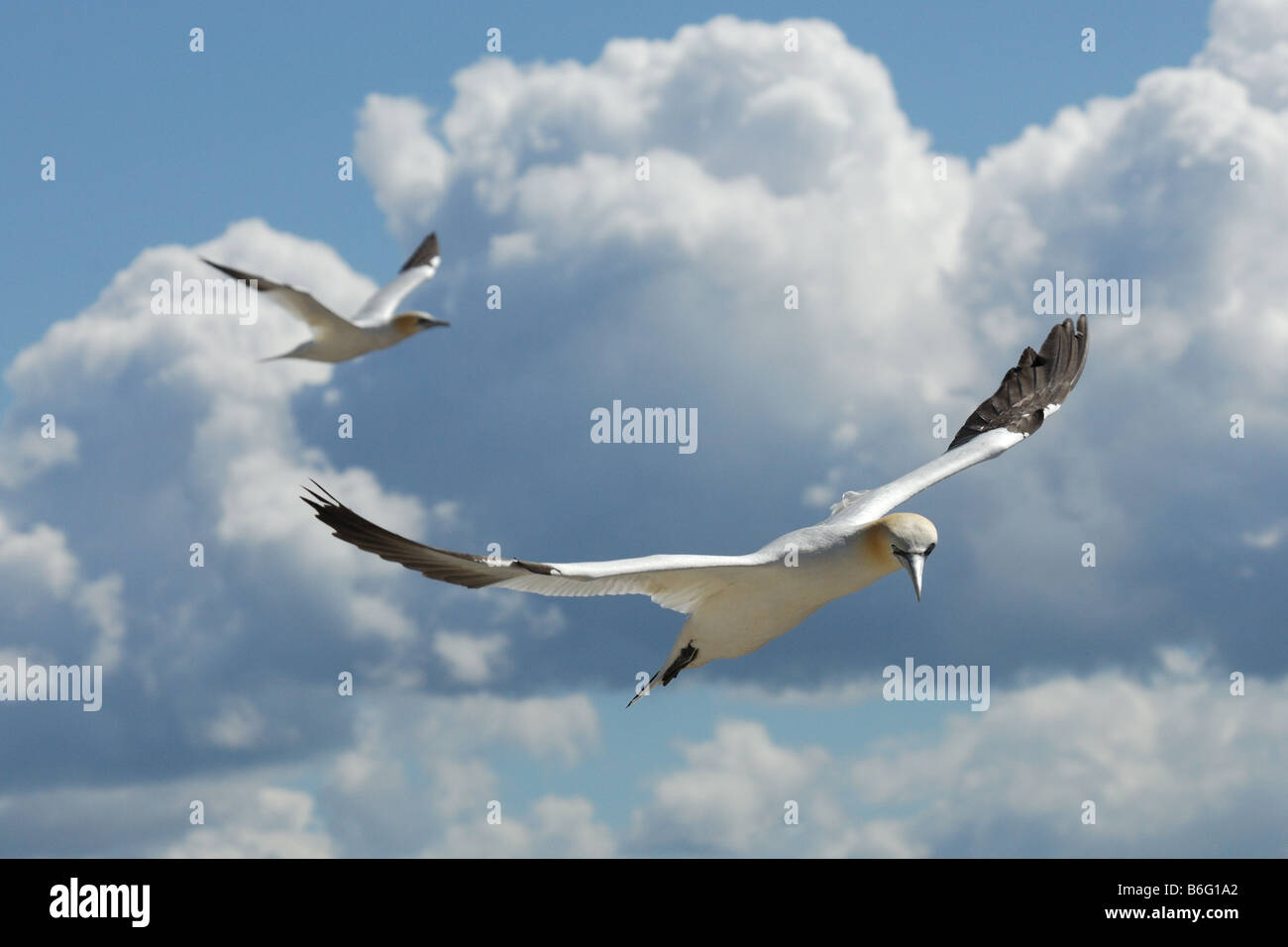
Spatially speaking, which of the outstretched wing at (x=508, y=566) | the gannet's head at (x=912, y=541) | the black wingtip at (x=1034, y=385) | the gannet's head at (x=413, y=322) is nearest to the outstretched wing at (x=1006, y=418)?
the black wingtip at (x=1034, y=385)

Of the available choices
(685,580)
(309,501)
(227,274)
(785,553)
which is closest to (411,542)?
(309,501)

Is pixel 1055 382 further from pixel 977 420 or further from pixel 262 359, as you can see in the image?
pixel 262 359

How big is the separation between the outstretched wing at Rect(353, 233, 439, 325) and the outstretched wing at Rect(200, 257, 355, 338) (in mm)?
1749

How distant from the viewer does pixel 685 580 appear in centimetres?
1251

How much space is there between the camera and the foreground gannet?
11.2m

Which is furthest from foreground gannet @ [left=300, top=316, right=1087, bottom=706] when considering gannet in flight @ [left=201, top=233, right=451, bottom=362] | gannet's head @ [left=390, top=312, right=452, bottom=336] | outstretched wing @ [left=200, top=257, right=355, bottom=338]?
gannet's head @ [left=390, top=312, right=452, bottom=336]

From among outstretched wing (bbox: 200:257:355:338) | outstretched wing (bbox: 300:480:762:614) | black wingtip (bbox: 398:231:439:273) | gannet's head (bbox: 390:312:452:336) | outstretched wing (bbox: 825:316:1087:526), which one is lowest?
outstretched wing (bbox: 300:480:762:614)

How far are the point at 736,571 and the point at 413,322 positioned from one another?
50.4ft

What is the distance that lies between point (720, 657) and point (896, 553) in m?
2.29

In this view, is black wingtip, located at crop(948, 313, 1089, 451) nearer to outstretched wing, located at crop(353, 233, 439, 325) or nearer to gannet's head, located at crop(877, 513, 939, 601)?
gannet's head, located at crop(877, 513, 939, 601)

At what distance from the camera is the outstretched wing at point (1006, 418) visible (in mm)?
14812

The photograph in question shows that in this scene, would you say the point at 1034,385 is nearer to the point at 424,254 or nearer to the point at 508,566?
the point at 508,566

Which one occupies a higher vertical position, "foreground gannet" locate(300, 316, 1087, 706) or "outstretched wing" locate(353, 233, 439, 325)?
"outstretched wing" locate(353, 233, 439, 325)
